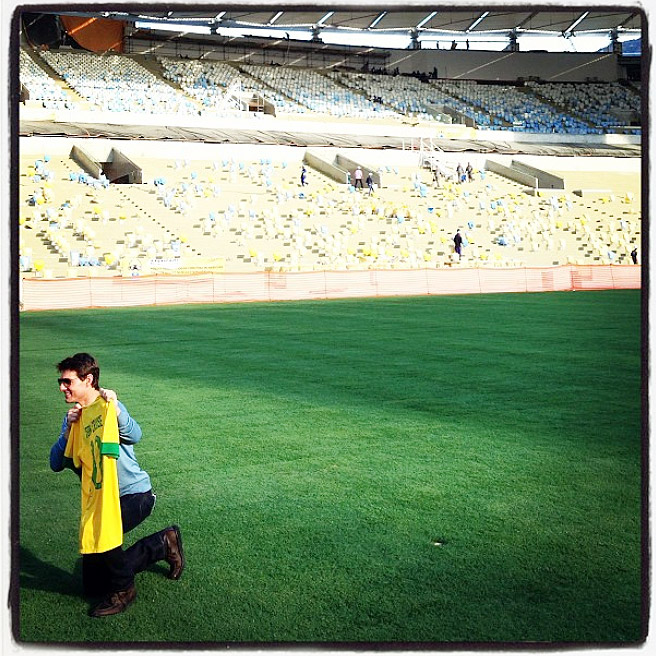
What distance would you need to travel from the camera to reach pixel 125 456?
4246 mm

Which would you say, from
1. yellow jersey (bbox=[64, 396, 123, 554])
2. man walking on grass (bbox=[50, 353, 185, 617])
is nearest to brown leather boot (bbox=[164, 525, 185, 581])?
man walking on grass (bbox=[50, 353, 185, 617])

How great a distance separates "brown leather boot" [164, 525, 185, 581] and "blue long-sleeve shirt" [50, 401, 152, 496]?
0.97ft

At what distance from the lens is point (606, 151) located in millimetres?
45062

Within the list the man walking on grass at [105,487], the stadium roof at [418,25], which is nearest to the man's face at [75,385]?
the man walking on grass at [105,487]

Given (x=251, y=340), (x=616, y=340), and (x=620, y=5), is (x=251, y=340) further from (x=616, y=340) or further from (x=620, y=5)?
(x=620, y=5)

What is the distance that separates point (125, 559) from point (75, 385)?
883 mm

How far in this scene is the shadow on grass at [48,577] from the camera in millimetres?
4434

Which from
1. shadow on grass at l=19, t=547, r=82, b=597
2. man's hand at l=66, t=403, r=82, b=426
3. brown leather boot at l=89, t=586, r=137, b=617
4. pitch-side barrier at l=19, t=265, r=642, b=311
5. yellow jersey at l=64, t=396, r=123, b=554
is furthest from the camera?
pitch-side barrier at l=19, t=265, r=642, b=311

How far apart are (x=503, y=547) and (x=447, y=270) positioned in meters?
20.4

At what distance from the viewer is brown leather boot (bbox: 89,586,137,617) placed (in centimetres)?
406

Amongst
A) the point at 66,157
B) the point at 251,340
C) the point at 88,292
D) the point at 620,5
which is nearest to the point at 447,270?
the point at 88,292

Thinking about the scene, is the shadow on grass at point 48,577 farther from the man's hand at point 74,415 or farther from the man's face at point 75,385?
the man's face at point 75,385

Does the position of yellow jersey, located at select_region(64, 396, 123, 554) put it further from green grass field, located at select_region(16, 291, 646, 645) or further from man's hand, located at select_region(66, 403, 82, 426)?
green grass field, located at select_region(16, 291, 646, 645)

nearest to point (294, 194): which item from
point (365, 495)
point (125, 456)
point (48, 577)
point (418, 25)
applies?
point (418, 25)
